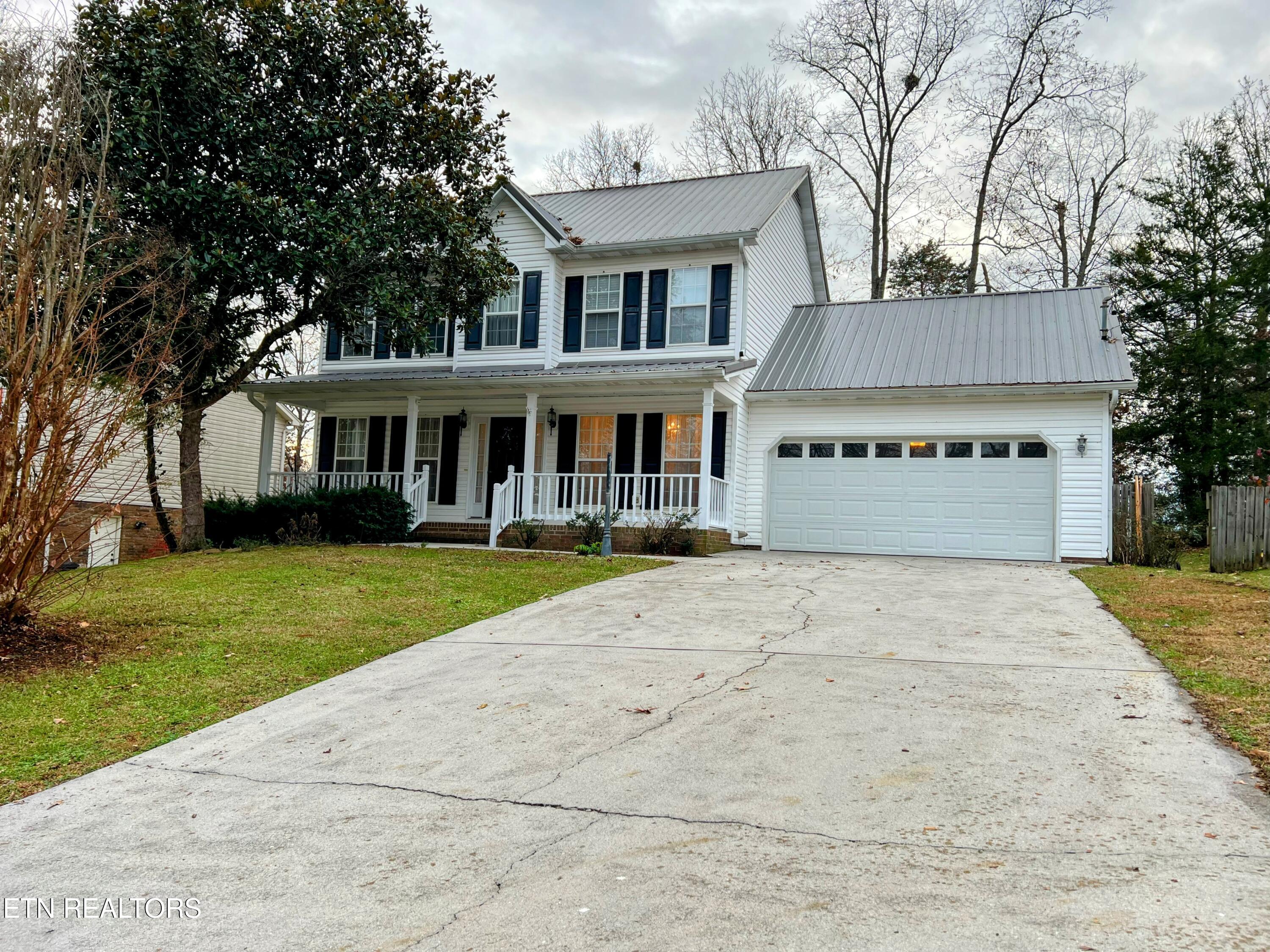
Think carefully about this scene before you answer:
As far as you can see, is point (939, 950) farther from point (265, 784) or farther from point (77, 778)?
point (77, 778)

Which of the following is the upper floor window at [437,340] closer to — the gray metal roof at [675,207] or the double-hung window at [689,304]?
the gray metal roof at [675,207]

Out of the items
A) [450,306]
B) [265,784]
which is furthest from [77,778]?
[450,306]

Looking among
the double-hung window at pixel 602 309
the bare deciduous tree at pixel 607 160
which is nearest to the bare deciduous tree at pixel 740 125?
the bare deciduous tree at pixel 607 160

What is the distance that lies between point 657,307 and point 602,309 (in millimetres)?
1110

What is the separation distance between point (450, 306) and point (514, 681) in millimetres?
10897

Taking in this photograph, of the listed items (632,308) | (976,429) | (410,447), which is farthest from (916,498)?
(410,447)

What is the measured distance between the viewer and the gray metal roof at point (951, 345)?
1586 centimetres

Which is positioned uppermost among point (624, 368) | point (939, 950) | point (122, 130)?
point (122, 130)

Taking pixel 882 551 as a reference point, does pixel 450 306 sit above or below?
above

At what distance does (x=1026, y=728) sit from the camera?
16.1 ft

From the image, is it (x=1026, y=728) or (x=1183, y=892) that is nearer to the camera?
(x=1183, y=892)

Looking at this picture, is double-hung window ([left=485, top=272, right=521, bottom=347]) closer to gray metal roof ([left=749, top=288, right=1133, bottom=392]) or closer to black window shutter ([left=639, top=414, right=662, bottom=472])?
black window shutter ([left=639, top=414, right=662, bottom=472])

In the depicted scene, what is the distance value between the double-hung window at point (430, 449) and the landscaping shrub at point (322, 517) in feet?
6.92

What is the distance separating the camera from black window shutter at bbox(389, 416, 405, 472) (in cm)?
1897
